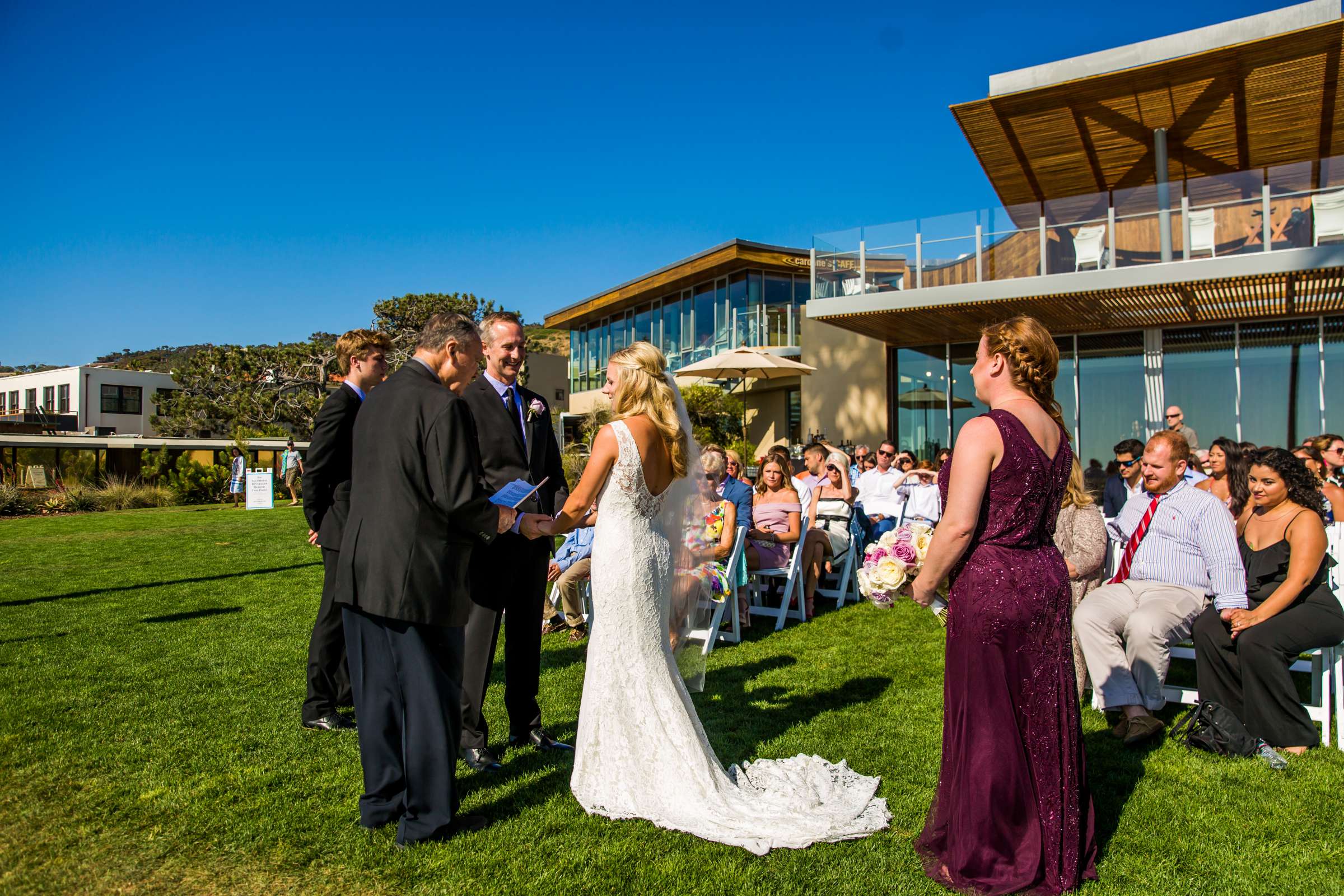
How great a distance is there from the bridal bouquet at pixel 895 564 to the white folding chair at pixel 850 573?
4458mm

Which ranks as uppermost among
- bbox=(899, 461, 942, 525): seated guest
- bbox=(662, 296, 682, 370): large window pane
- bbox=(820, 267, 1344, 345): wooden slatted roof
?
bbox=(662, 296, 682, 370): large window pane

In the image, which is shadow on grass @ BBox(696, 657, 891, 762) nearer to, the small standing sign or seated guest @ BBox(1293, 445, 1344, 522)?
seated guest @ BBox(1293, 445, 1344, 522)

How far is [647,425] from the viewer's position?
3.54 metres

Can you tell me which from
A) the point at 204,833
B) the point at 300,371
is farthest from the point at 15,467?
the point at 204,833

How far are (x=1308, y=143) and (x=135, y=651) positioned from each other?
2051 cm

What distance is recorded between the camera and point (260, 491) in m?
21.5

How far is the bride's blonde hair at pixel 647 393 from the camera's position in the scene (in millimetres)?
3547

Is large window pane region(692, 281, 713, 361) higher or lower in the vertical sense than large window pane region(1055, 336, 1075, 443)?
higher

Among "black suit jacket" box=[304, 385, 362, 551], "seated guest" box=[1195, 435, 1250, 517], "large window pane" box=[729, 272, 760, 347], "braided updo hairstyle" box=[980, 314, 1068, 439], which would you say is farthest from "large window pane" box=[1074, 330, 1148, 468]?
"black suit jacket" box=[304, 385, 362, 551]

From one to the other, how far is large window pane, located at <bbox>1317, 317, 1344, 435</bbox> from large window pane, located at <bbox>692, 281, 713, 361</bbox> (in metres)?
15.0

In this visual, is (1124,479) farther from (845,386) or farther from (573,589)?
(845,386)

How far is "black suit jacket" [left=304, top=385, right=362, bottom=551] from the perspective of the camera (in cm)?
422

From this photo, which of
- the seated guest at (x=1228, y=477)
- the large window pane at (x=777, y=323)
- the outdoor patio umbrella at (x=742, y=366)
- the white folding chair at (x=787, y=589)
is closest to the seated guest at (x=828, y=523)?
the white folding chair at (x=787, y=589)

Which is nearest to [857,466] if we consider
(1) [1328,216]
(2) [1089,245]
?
(2) [1089,245]
